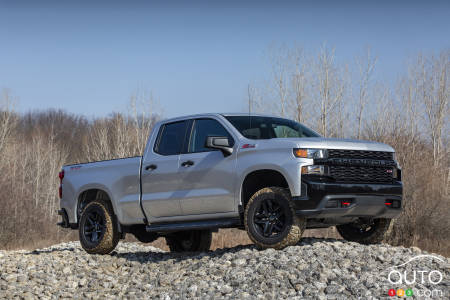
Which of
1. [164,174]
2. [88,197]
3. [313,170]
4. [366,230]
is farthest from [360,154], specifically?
[88,197]

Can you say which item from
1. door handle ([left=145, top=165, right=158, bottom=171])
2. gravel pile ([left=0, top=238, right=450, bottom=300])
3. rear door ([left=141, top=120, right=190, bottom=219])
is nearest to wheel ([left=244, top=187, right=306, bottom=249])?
gravel pile ([left=0, top=238, right=450, bottom=300])

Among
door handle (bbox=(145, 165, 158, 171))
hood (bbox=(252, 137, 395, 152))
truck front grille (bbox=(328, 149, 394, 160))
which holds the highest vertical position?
hood (bbox=(252, 137, 395, 152))

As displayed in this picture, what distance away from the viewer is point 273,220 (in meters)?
8.65

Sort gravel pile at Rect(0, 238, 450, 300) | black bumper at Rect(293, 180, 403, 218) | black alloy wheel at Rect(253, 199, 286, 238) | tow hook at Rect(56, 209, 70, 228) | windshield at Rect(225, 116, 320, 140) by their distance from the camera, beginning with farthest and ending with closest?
tow hook at Rect(56, 209, 70, 228) → windshield at Rect(225, 116, 320, 140) → black alloy wheel at Rect(253, 199, 286, 238) → black bumper at Rect(293, 180, 403, 218) → gravel pile at Rect(0, 238, 450, 300)

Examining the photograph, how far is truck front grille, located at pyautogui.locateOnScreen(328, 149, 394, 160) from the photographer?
28.0ft

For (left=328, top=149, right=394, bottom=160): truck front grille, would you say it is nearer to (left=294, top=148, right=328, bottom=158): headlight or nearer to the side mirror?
(left=294, top=148, right=328, bottom=158): headlight

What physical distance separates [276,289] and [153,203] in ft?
10.3

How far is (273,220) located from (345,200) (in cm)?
99

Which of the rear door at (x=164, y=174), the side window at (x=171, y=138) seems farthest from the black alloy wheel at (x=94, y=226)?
the side window at (x=171, y=138)

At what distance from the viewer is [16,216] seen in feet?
85.2

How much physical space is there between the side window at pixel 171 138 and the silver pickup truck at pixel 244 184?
2 cm

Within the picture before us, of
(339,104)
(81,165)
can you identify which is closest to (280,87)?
(339,104)

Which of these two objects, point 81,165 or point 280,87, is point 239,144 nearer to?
point 81,165

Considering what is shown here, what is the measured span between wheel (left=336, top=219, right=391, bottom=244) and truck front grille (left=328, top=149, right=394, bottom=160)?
1134 mm
